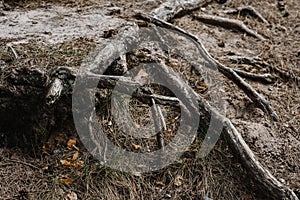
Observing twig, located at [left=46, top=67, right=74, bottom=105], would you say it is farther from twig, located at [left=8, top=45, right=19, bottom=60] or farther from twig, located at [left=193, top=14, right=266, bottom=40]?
twig, located at [left=193, top=14, right=266, bottom=40]

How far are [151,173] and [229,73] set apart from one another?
1.71 m

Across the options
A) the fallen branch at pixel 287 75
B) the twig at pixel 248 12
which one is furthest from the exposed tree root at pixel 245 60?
the twig at pixel 248 12

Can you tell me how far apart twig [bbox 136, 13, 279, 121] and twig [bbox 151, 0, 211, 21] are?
32cm

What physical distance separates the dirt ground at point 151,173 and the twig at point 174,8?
1.74ft

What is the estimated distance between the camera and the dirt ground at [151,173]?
12.8ft

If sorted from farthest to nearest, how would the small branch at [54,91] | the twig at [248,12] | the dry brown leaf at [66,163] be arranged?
1. the twig at [248,12]
2. the dry brown leaf at [66,163]
3. the small branch at [54,91]

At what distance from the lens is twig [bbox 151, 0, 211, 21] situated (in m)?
5.99

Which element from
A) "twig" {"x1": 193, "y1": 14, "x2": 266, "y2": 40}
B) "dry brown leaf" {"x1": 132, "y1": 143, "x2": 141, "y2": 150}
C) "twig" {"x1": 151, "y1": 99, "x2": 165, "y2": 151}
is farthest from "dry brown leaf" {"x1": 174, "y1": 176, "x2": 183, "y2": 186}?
"twig" {"x1": 193, "y1": 14, "x2": 266, "y2": 40}

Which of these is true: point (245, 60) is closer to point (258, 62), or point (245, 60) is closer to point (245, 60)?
point (245, 60)

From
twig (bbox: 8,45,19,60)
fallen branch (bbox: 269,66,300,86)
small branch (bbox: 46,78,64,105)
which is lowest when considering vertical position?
fallen branch (bbox: 269,66,300,86)

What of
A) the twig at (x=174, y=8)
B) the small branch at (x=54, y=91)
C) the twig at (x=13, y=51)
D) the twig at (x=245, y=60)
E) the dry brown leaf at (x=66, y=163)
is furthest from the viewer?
the twig at (x=174, y=8)

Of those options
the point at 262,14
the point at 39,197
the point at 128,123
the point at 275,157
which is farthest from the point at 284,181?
the point at 262,14

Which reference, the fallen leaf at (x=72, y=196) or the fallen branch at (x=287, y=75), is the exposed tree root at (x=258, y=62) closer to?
the fallen branch at (x=287, y=75)

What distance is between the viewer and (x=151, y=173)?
4.05m
